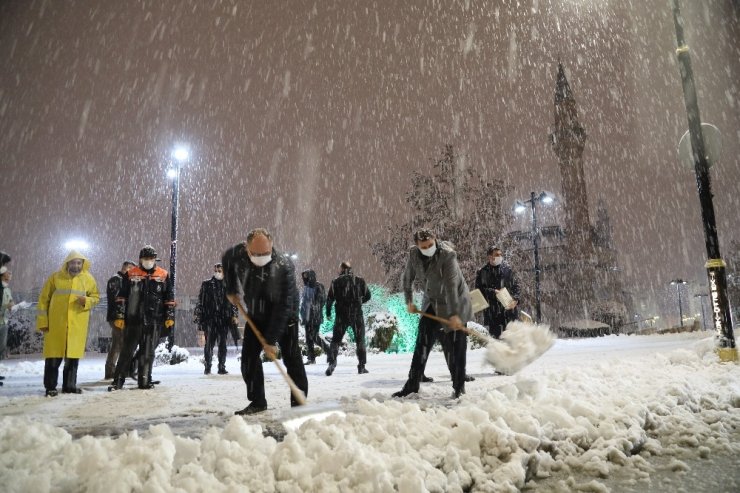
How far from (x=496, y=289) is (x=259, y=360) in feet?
16.1

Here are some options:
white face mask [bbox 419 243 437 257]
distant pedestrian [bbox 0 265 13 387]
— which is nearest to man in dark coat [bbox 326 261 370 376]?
white face mask [bbox 419 243 437 257]

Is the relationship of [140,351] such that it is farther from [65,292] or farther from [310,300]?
[310,300]

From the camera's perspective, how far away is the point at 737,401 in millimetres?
4215

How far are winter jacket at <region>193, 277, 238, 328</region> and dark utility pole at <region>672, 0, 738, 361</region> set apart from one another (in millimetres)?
8597

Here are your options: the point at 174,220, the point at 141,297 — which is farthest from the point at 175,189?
the point at 141,297

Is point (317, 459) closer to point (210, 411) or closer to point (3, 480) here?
point (3, 480)

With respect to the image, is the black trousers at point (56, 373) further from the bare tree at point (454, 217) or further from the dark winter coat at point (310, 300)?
the bare tree at point (454, 217)

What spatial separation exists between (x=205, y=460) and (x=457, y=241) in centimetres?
2595

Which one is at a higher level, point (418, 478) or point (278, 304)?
point (278, 304)

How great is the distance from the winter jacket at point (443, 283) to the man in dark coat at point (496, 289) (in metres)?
2.86

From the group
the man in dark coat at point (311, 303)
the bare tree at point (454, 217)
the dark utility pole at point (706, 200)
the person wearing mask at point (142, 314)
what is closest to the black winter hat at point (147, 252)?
the person wearing mask at point (142, 314)

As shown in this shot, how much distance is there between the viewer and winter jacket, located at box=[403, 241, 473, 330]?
5.65 m

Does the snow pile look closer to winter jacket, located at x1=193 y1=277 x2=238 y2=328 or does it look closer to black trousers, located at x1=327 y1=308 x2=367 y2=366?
black trousers, located at x1=327 y1=308 x2=367 y2=366

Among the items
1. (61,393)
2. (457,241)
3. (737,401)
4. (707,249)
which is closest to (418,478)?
(737,401)
